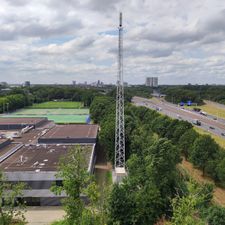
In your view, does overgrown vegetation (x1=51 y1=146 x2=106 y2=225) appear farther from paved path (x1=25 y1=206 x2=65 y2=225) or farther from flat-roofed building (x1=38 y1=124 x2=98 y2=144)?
flat-roofed building (x1=38 y1=124 x2=98 y2=144)

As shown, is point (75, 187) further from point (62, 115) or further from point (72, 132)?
point (62, 115)

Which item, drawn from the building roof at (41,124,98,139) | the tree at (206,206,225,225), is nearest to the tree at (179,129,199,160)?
the building roof at (41,124,98,139)

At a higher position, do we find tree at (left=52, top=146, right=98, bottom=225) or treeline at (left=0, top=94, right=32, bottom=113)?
tree at (left=52, top=146, right=98, bottom=225)

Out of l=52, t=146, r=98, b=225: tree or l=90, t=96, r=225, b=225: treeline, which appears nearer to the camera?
l=52, t=146, r=98, b=225: tree

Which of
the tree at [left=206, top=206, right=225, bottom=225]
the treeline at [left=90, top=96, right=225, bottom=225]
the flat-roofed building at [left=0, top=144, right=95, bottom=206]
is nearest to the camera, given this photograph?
the tree at [left=206, top=206, right=225, bottom=225]

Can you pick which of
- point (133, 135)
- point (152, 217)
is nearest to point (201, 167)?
point (133, 135)
